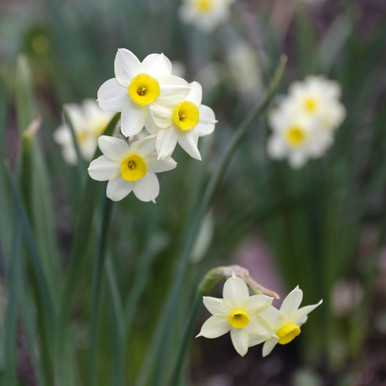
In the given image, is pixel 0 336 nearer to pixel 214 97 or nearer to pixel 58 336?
pixel 58 336

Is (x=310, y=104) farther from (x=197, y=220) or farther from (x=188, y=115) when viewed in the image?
(x=188, y=115)

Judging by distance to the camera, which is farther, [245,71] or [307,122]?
→ [245,71]

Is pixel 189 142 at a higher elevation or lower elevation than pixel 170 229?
higher

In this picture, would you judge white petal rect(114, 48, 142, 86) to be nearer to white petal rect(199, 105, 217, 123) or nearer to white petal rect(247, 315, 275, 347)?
white petal rect(199, 105, 217, 123)

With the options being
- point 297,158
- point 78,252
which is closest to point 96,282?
point 78,252

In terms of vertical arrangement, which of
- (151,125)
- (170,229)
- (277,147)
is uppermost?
(151,125)

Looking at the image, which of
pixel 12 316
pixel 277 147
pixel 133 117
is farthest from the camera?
pixel 277 147

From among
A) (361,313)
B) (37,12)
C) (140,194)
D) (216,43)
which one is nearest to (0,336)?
(140,194)
